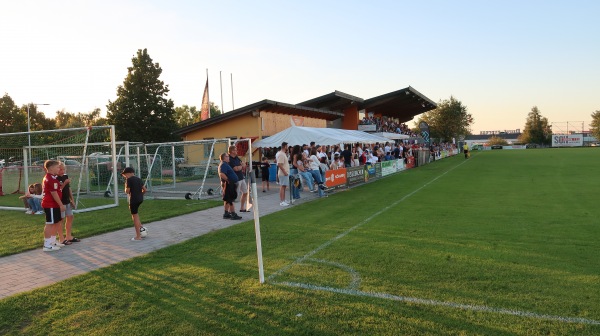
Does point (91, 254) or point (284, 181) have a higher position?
point (284, 181)

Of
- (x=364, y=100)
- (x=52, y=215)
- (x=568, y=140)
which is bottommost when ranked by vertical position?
(x=52, y=215)

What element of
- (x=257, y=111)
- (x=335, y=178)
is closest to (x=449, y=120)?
(x=257, y=111)

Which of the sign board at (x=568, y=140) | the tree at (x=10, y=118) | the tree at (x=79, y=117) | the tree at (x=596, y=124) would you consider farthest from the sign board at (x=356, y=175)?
the tree at (x=596, y=124)

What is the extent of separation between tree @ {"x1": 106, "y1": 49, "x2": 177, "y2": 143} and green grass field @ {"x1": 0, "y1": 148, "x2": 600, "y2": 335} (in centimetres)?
3507

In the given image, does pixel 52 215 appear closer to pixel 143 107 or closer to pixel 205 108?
pixel 205 108

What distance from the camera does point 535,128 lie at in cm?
11306

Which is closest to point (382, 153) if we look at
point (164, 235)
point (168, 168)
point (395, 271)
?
point (168, 168)

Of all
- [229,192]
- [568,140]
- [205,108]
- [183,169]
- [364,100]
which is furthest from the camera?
[568,140]

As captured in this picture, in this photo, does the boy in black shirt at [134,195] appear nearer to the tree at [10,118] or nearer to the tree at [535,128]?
the tree at [10,118]

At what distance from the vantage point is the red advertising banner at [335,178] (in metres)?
15.4

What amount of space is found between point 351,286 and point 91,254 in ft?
15.9

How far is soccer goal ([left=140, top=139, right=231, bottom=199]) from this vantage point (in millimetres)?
15977

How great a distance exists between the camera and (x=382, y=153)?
2644 cm

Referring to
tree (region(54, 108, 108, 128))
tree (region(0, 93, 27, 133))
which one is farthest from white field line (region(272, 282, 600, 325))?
tree (region(54, 108, 108, 128))
